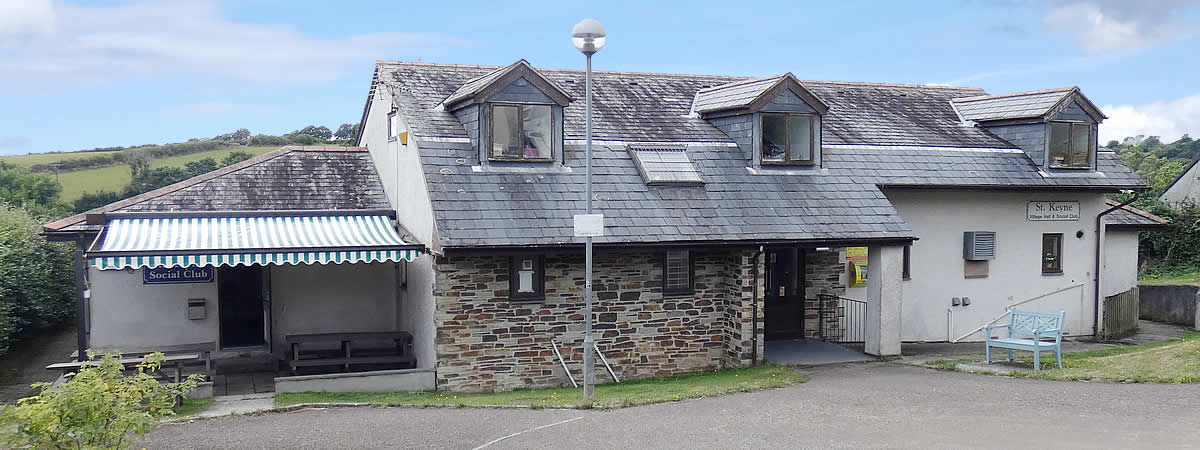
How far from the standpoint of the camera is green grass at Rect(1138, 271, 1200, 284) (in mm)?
26484

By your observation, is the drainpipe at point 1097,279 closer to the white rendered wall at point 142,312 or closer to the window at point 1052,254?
the window at point 1052,254

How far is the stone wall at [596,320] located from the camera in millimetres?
15633

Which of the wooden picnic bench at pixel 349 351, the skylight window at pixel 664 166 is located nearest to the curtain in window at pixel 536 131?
the skylight window at pixel 664 166

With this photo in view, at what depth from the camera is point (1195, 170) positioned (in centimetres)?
3450

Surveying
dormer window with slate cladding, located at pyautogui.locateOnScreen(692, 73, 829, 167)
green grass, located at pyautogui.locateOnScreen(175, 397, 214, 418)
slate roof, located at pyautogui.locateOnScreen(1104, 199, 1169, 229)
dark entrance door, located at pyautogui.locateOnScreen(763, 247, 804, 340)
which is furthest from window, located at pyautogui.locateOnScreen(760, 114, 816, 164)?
green grass, located at pyautogui.locateOnScreen(175, 397, 214, 418)

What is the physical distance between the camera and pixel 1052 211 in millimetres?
21016

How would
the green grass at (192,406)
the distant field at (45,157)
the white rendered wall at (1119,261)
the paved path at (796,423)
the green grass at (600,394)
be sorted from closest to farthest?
the paved path at (796,423) → the green grass at (192,406) → the green grass at (600,394) → the white rendered wall at (1119,261) → the distant field at (45,157)

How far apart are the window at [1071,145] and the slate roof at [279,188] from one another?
46.2 feet

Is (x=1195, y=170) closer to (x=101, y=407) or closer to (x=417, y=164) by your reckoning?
(x=417, y=164)

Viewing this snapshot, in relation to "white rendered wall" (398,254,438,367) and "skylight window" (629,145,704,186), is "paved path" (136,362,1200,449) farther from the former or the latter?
"skylight window" (629,145,704,186)

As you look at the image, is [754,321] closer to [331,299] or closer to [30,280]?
[331,299]

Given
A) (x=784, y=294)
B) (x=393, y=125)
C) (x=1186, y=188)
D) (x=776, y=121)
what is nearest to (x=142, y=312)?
(x=393, y=125)

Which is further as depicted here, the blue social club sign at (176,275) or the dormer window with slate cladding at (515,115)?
the blue social club sign at (176,275)

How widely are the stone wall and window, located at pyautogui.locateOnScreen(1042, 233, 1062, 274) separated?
824 centimetres
